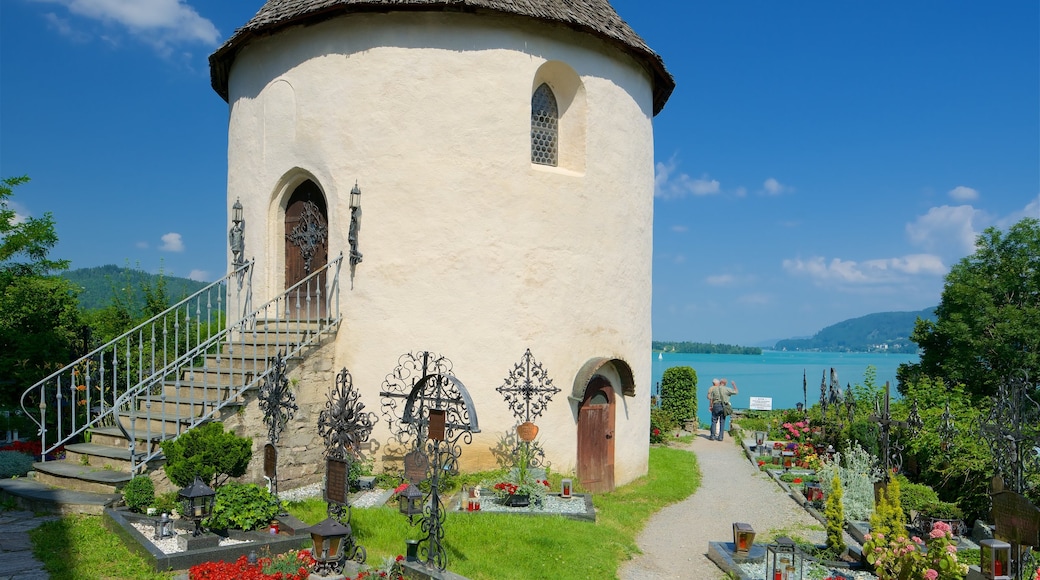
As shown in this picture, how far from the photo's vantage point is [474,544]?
8.89 m

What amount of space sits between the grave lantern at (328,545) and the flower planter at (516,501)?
4.24m

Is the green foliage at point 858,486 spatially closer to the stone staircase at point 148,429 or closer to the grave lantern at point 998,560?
the grave lantern at point 998,560

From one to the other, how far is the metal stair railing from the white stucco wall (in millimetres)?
811

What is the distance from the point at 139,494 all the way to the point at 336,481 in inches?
114

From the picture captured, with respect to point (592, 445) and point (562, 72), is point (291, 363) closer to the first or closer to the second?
point (592, 445)

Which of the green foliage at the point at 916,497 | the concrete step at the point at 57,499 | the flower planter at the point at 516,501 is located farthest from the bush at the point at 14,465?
A: the green foliage at the point at 916,497

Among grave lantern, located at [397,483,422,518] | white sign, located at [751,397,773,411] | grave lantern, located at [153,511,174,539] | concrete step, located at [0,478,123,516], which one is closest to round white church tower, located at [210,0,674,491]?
concrete step, located at [0,478,123,516]

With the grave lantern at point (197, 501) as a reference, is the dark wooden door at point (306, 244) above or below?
above

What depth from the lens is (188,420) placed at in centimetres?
1040

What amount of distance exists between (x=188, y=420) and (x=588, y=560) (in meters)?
6.20

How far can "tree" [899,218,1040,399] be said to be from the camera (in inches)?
854

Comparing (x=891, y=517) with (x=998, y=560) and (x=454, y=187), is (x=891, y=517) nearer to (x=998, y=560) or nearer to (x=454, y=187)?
(x=998, y=560)

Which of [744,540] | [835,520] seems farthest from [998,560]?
[744,540]

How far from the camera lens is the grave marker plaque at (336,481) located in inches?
305
